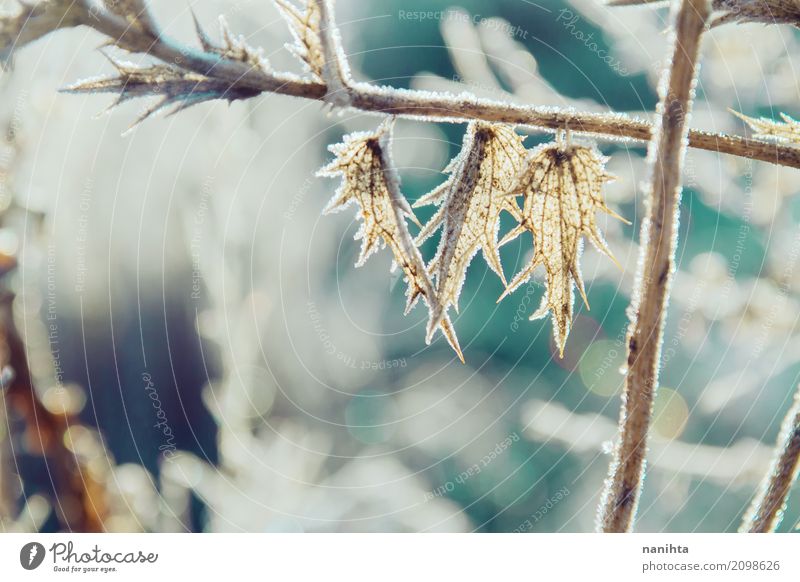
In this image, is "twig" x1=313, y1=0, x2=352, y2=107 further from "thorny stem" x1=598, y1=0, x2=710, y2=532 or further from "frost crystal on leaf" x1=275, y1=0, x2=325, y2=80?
"thorny stem" x1=598, y1=0, x2=710, y2=532

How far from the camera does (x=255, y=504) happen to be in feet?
1.62

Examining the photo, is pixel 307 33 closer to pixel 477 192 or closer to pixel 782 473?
pixel 477 192

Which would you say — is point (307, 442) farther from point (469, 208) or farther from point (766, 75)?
point (766, 75)

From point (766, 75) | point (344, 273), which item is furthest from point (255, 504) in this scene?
point (766, 75)

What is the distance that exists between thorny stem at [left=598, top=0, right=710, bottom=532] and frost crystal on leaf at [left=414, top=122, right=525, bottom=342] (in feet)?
0.20

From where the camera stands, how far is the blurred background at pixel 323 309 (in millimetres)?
432

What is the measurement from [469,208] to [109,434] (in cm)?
35

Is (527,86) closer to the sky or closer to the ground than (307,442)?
closer to the sky

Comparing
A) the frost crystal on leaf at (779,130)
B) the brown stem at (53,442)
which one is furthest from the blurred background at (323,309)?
the frost crystal on leaf at (779,130)
